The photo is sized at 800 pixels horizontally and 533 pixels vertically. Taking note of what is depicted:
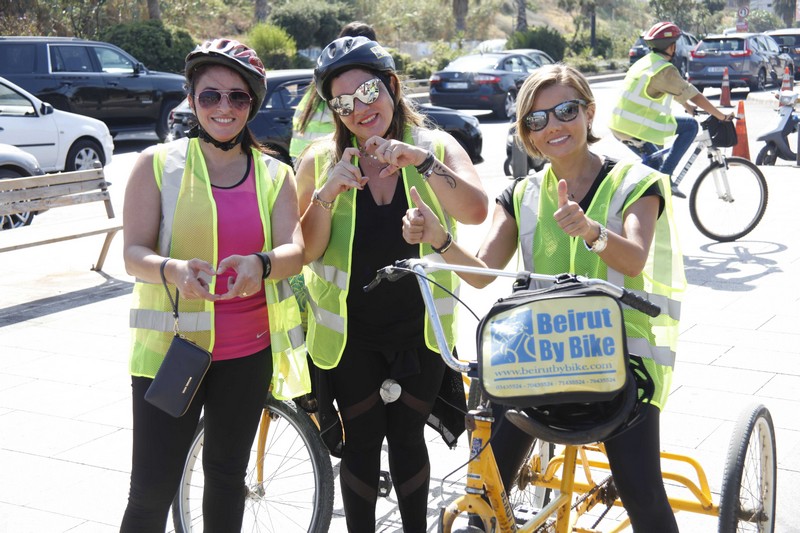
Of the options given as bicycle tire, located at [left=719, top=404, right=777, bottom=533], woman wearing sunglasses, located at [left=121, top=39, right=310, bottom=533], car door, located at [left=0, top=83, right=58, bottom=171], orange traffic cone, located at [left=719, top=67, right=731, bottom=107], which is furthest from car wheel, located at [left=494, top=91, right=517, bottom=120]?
woman wearing sunglasses, located at [left=121, top=39, right=310, bottom=533]

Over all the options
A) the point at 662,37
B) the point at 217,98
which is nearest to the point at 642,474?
the point at 217,98

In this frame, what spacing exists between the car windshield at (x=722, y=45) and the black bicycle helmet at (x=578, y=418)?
93.2 ft

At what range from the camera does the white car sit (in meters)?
13.9

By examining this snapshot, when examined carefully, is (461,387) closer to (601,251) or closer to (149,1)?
(601,251)

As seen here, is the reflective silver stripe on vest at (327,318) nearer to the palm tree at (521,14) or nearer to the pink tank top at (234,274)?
the pink tank top at (234,274)

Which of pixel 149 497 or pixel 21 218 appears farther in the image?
pixel 21 218

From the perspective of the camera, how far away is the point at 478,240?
374 inches

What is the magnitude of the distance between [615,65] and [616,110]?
112 ft

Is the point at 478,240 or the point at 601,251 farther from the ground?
the point at 601,251

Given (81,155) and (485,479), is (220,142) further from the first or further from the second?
(81,155)

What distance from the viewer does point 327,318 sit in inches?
136

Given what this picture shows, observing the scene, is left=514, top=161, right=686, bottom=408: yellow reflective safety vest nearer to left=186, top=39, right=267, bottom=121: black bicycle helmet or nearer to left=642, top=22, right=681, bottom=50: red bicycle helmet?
left=186, top=39, right=267, bottom=121: black bicycle helmet

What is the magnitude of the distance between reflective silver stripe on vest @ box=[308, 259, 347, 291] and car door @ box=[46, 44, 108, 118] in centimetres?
1548

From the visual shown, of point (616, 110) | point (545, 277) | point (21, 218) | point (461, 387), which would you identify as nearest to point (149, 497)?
point (461, 387)
